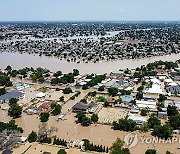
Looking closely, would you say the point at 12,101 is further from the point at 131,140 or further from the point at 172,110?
the point at 172,110

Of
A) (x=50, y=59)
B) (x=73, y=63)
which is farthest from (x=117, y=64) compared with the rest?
(x=50, y=59)

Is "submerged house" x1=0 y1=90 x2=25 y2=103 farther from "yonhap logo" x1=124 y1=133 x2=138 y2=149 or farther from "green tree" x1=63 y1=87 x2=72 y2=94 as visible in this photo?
"yonhap logo" x1=124 y1=133 x2=138 y2=149

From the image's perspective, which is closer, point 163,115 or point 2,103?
point 163,115

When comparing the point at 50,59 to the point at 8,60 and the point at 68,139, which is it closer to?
the point at 8,60

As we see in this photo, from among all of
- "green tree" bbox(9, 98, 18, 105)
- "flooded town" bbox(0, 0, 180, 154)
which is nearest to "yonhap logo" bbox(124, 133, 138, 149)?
"flooded town" bbox(0, 0, 180, 154)

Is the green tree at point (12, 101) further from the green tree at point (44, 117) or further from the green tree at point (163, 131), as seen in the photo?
the green tree at point (163, 131)

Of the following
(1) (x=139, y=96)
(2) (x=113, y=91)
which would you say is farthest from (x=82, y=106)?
(1) (x=139, y=96)

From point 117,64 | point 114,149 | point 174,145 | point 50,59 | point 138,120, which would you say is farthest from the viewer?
point 50,59
